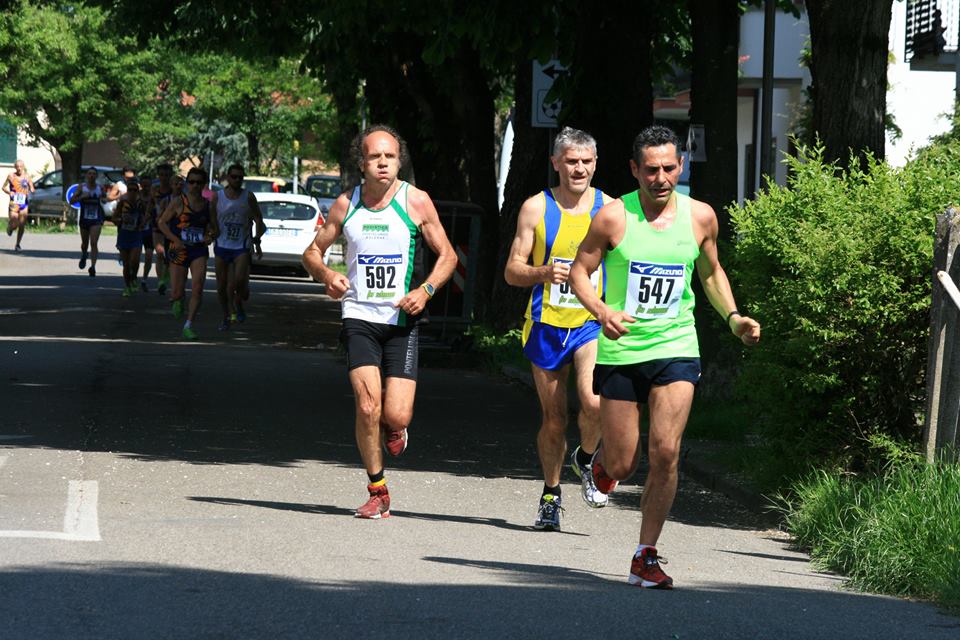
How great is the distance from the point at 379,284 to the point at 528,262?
2.51ft

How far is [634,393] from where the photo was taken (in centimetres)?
759

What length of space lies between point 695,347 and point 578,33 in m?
8.18

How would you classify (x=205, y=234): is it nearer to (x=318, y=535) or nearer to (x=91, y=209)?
(x=91, y=209)

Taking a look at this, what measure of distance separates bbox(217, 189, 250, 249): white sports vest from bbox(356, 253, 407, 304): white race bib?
11.4 metres

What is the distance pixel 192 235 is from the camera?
65.1 feet

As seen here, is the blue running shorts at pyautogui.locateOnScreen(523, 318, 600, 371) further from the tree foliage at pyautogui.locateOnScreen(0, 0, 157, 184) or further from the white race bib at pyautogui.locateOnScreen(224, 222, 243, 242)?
the tree foliage at pyautogui.locateOnScreen(0, 0, 157, 184)

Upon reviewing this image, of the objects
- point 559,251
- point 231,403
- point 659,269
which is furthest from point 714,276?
point 231,403

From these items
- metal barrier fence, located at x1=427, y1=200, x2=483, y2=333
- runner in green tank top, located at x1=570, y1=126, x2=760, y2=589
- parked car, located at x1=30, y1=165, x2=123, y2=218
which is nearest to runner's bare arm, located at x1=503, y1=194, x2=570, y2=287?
runner in green tank top, located at x1=570, y1=126, x2=760, y2=589

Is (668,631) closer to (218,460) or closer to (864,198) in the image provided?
(864,198)

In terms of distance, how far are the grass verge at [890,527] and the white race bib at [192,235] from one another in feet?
38.1

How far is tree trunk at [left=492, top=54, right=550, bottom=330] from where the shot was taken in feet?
62.9

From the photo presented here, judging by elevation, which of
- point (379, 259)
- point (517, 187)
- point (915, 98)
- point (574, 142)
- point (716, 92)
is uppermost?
point (915, 98)

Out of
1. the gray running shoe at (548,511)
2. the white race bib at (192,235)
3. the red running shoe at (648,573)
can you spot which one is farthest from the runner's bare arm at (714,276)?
the white race bib at (192,235)

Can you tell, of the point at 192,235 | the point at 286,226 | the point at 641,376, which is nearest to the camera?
the point at 641,376
